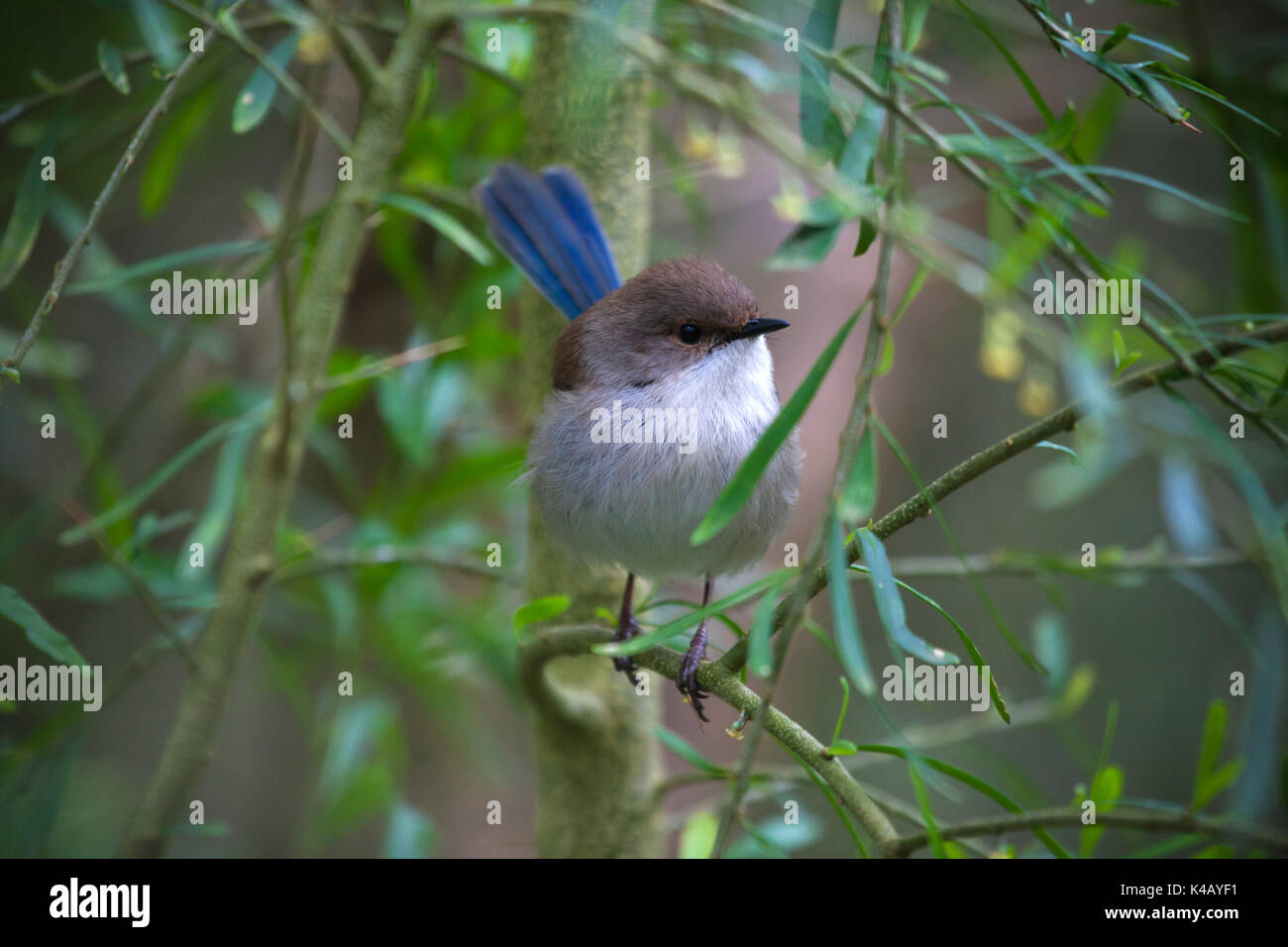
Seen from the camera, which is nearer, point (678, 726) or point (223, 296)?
point (223, 296)

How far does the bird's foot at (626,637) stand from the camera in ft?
7.89

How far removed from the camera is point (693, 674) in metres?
2.38

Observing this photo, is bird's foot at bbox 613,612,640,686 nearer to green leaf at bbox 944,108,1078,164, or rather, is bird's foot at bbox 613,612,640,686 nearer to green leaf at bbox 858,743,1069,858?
green leaf at bbox 858,743,1069,858

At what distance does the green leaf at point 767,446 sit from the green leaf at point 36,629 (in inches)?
45.3

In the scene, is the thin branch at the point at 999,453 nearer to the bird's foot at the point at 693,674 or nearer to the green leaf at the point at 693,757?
the green leaf at the point at 693,757

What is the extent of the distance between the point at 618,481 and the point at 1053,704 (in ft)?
4.08

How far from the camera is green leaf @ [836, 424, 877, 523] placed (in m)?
1.33

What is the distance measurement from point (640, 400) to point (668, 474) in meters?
0.29

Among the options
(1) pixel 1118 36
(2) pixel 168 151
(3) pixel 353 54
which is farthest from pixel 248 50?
(1) pixel 1118 36

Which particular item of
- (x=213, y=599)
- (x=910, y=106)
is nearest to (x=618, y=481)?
(x=213, y=599)

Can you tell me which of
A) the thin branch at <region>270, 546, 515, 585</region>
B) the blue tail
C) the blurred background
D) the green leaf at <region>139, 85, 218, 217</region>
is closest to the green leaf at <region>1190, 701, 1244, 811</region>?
the blurred background

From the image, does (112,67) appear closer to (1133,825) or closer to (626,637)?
(626,637)
